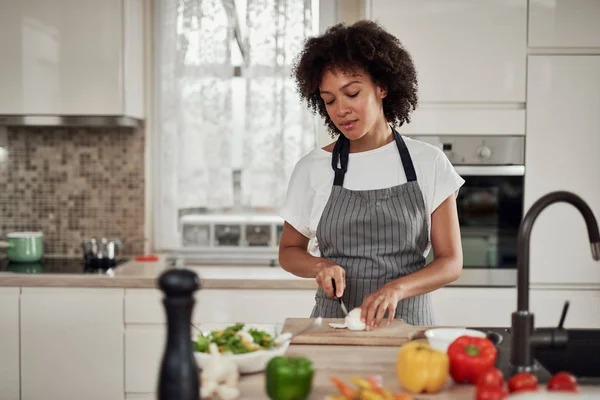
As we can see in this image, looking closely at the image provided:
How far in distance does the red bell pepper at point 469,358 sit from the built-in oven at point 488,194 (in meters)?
1.74

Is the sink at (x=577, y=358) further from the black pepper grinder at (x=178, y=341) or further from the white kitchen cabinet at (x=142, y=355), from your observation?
the white kitchen cabinet at (x=142, y=355)

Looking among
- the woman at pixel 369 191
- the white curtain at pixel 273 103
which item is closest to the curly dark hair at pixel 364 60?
the woman at pixel 369 191

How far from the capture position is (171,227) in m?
3.58

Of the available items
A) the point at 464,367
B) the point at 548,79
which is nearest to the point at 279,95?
the point at 548,79

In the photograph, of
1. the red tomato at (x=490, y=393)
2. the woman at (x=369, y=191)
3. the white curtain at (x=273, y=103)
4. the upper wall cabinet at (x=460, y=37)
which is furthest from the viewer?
the white curtain at (x=273, y=103)

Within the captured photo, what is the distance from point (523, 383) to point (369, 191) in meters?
0.93

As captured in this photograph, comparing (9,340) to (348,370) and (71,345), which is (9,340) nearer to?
(71,345)

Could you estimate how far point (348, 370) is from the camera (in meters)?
1.44

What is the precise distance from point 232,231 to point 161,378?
259cm

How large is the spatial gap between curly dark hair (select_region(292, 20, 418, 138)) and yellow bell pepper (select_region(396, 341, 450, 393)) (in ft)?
2.95

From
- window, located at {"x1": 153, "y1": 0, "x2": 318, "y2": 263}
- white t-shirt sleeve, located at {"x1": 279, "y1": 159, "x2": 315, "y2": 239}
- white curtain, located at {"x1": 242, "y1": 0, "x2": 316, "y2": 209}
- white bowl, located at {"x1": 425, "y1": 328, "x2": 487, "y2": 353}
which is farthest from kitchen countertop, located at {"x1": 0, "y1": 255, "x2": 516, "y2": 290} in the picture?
white bowl, located at {"x1": 425, "y1": 328, "x2": 487, "y2": 353}

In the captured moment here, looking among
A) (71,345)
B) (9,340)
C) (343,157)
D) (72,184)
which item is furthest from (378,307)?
(72,184)

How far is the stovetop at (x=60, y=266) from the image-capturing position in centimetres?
307

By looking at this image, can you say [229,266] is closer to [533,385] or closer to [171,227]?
[171,227]
